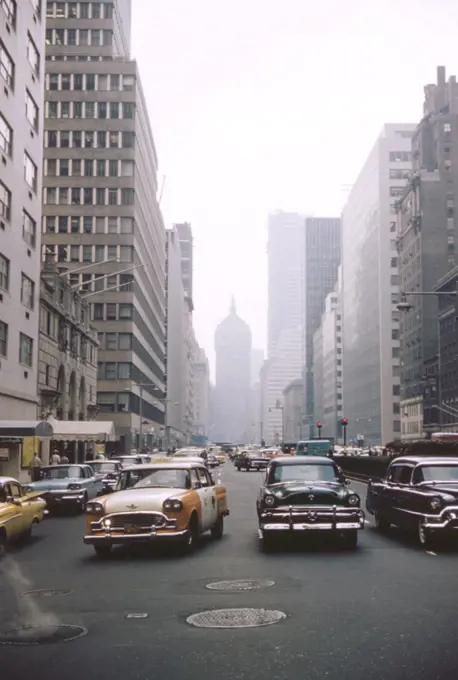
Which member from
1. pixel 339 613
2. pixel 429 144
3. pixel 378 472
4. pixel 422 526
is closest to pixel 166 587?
pixel 339 613

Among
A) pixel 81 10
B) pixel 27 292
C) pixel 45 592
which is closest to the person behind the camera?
pixel 45 592

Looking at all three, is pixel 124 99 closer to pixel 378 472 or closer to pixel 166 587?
pixel 378 472

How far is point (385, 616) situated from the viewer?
28.6 feet

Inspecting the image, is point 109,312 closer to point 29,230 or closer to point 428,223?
point 29,230

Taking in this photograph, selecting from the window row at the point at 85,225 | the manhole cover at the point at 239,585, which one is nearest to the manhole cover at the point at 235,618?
Result: the manhole cover at the point at 239,585

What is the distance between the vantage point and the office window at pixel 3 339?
41.3 m

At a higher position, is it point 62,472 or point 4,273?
point 4,273

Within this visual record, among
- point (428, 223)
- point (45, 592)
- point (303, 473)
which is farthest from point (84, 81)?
point (45, 592)

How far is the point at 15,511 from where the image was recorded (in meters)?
16.2

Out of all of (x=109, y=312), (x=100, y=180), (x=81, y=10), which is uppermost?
A: (x=81, y=10)

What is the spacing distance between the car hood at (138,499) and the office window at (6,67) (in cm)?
3338

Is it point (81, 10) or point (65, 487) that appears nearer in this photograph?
point (65, 487)

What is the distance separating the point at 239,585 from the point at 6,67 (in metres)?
38.7

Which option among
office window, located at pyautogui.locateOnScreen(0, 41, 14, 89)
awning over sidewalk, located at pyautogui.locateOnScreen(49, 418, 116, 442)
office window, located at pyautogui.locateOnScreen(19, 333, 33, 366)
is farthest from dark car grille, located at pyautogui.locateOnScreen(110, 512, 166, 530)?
awning over sidewalk, located at pyautogui.locateOnScreen(49, 418, 116, 442)
